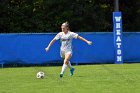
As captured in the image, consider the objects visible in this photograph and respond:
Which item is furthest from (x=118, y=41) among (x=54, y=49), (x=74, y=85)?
(x=74, y=85)

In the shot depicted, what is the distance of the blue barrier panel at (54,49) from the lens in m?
26.3

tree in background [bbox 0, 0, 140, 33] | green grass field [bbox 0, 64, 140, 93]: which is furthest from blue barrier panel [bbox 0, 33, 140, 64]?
green grass field [bbox 0, 64, 140, 93]

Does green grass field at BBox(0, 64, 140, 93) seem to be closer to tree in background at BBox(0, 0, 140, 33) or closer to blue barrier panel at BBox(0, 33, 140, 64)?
blue barrier panel at BBox(0, 33, 140, 64)

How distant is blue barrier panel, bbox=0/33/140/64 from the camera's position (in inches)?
1036

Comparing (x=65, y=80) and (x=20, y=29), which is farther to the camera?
(x=20, y=29)

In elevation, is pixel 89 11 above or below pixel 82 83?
above

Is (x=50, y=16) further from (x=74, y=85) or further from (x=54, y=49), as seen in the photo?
(x=74, y=85)

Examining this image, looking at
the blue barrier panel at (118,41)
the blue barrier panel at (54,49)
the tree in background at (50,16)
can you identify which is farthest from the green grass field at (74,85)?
the tree in background at (50,16)

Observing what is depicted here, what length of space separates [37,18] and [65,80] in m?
19.1

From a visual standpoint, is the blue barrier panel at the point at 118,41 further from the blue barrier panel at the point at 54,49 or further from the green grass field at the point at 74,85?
the green grass field at the point at 74,85

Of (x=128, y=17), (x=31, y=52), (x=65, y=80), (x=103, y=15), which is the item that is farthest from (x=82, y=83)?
(x=128, y=17)

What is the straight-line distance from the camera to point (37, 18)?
34.7 metres

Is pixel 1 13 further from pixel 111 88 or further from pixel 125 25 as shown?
pixel 111 88

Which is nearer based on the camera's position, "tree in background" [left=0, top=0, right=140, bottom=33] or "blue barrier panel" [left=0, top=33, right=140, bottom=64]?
"blue barrier panel" [left=0, top=33, right=140, bottom=64]
